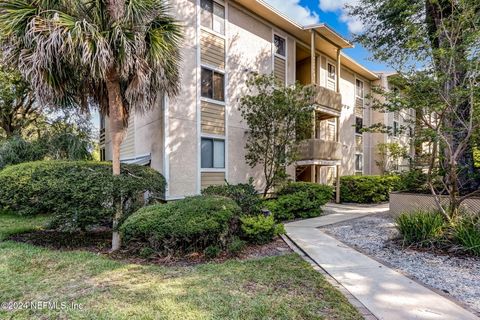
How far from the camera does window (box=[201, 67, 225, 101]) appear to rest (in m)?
10.9

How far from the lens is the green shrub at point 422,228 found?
20.5 ft

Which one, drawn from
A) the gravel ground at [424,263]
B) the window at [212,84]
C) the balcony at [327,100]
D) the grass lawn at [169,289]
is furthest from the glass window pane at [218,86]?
the grass lawn at [169,289]

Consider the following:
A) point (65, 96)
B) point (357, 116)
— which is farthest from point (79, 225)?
point (357, 116)

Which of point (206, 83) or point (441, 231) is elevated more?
point (206, 83)

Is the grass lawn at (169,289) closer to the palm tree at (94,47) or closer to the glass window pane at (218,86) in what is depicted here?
the palm tree at (94,47)

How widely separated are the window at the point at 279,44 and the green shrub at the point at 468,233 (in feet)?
34.8

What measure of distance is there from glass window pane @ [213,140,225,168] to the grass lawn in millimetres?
6022

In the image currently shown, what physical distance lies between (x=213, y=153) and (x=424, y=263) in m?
7.79

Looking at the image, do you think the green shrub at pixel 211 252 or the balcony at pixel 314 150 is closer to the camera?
the green shrub at pixel 211 252

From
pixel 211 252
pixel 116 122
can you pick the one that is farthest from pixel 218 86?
pixel 211 252

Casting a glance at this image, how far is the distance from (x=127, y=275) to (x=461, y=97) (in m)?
7.79

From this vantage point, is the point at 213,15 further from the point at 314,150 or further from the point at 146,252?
the point at 146,252

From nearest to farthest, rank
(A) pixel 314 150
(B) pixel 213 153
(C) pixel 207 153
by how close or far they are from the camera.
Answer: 1. (C) pixel 207 153
2. (B) pixel 213 153
3. (A) pixel 314 150

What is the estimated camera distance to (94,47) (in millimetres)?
5922
